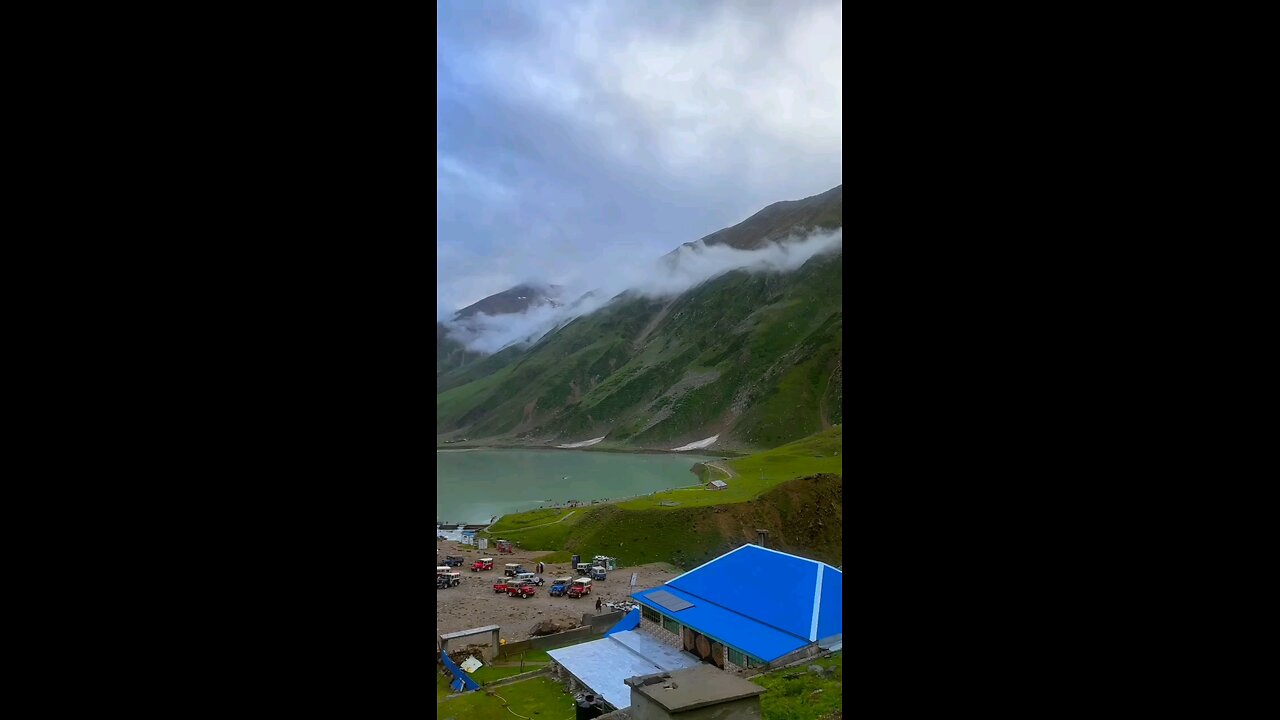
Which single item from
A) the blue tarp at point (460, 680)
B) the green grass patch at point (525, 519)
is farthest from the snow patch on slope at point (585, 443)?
the blue tarp at point (460, 680)

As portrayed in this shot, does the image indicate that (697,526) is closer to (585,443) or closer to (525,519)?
(525,519)

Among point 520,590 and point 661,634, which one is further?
point 520,590

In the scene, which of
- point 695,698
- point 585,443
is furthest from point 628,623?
point 585,443

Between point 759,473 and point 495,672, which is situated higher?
point 495,672

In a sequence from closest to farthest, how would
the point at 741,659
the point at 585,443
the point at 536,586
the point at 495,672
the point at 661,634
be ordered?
1. the point at 741,659
2. the point at 495,672
3. the point at 661,634
4. the point at 536,586
5. the point at 585,443

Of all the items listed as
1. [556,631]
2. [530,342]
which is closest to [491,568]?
[556,631]

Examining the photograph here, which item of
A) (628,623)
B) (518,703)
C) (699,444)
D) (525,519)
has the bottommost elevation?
(525,519)

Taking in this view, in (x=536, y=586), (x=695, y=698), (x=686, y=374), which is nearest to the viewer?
(x=695, y=698)
